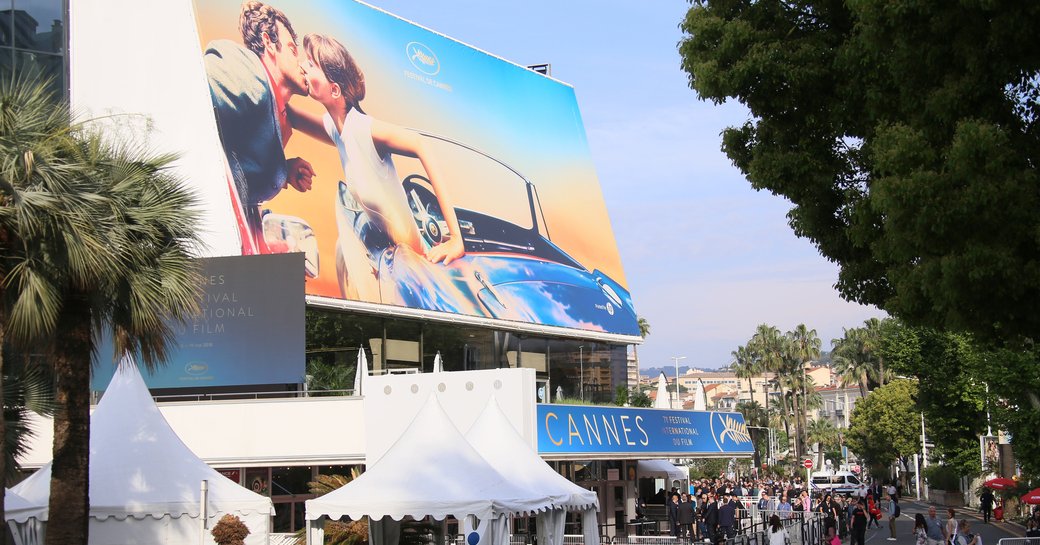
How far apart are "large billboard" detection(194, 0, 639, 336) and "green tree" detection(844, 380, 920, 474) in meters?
44.2

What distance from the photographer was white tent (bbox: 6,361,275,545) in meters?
19.6

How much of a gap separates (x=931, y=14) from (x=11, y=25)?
2949cm

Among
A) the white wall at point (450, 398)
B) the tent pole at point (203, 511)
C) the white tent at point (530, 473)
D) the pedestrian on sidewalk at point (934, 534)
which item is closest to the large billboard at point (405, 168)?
the white wall at point (450, 398)

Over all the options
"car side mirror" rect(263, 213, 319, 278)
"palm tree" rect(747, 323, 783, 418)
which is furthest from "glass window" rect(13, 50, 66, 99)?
"palm tree" rect(747, 323, 783, 418)

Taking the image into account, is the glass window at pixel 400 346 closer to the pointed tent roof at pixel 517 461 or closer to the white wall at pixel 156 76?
the white wall at pixel 156 76

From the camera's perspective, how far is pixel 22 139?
575 inches

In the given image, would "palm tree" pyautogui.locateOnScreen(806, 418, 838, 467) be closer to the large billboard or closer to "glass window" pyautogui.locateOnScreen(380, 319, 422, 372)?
the large billboard

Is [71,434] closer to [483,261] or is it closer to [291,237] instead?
[291,237]

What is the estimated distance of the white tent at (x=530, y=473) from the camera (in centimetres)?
2097

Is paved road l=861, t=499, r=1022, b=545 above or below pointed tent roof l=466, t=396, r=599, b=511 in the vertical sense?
below

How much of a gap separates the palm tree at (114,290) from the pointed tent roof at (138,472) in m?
3.53

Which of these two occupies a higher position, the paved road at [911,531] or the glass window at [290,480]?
the glass window at [290,480]

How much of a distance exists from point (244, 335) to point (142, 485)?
9.50 m

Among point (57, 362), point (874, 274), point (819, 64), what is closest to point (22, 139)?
point (57, 362)
